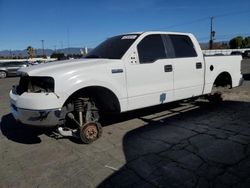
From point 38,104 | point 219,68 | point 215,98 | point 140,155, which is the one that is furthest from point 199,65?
point 38,104

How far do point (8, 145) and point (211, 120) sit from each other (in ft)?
13.7

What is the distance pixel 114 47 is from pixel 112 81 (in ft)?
3.51

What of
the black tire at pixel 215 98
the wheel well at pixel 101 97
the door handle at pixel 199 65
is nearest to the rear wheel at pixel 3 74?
the black tire at pixel 215 98

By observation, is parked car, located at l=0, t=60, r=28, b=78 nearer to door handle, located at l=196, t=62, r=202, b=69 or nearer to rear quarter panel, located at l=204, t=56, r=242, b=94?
rear quarter panel, located at l=204, t=56, r=242, b=94

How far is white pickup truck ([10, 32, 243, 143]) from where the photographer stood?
4.08m

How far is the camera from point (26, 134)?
5359 millimetres

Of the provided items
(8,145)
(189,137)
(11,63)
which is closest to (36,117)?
(8,145)

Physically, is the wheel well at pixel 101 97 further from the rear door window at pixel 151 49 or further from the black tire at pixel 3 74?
the black tire at pixel 3 74

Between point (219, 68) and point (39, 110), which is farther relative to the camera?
point (219, 68)

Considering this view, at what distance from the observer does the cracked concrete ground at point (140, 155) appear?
329 centimetres

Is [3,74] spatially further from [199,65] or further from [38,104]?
[38,104]

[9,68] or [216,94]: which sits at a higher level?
[9,68]

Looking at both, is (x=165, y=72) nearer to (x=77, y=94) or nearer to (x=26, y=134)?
(x=77, y=94)

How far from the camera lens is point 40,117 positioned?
13.1 ft
